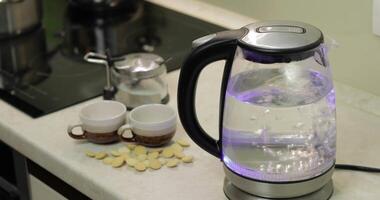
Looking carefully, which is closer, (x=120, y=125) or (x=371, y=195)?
(x=371, y=195)

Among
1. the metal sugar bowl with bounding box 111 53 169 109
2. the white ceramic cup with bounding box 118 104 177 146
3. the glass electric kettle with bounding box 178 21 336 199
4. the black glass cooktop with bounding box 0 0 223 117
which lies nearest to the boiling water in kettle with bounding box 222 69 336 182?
the glass electric kettle with bounding box 178 21 336 199

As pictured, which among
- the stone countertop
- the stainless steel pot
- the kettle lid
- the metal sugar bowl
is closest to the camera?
the kettle lid

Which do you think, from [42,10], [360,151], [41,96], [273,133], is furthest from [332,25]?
[42,10]

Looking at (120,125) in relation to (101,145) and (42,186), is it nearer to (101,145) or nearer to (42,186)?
(101,145)

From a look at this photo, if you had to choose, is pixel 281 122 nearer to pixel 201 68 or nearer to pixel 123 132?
pixel 201 68

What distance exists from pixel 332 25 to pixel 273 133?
1.46ft

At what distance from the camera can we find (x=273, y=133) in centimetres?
109

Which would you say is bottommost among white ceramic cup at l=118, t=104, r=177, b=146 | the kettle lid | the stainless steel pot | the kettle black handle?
white ceramic cup at l=118, t=104, r=177, b=146

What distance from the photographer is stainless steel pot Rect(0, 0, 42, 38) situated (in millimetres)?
1655

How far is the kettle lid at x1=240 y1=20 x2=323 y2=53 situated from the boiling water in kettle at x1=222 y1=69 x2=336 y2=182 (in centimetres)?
7

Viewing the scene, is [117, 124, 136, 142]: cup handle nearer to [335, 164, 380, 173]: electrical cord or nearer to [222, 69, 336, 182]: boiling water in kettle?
[222, 69, 336, 182]: boiling water in kettle

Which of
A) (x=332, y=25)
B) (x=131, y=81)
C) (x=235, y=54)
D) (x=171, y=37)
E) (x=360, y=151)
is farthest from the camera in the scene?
(x=171, y=37)

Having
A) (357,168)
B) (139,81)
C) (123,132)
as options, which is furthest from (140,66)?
(357,168)

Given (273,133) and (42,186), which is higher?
(273,133)
